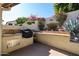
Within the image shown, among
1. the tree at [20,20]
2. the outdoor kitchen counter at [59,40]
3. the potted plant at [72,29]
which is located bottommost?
the outdoor kitchen counter at [59,40]

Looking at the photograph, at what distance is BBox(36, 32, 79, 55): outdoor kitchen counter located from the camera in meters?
4.40

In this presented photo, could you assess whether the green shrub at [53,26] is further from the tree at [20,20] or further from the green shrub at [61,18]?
the tree at [20,20]

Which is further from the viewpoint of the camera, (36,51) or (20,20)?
(36,51)

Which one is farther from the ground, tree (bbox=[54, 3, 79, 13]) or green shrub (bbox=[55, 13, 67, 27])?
tree (bbox=[54, 3, 79, 13])

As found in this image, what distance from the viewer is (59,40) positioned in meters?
4.45

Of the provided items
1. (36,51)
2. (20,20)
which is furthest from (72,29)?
(20,20)

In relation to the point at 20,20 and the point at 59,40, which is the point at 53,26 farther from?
the point at 20,20

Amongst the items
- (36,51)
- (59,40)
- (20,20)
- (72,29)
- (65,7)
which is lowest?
(36,51)

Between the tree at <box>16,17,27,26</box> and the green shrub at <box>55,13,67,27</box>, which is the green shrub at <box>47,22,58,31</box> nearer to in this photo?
the green shrub at <box>55,13,67,27</box>

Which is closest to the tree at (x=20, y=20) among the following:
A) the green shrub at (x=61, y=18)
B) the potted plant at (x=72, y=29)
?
the green shrub at (x=61, y=18)

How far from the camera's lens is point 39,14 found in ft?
14.6

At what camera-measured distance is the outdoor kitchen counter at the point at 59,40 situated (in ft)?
14.4

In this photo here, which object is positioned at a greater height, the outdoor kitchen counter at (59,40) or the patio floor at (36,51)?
the outdoor kitchen counter at (59,40)

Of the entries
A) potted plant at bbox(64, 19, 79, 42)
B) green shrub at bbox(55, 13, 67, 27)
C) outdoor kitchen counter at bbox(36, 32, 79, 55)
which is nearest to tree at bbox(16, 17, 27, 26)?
outdoor kitchen counter at bbox(36, 32, 79, 55)
